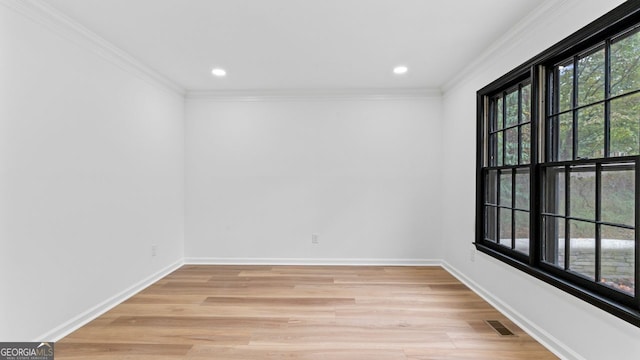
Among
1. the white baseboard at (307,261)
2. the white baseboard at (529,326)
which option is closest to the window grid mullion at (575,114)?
the white baseboard at (529,326)

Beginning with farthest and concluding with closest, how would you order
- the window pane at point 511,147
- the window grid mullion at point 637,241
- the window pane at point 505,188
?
the window pane at point 505,188 < the window pane at point 511,147 < the window grid mullion at point 637,241

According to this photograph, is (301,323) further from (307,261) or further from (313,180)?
(313,180)

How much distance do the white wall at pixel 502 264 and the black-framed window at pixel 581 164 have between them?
0.10 meters

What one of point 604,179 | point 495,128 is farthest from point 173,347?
point 495,128

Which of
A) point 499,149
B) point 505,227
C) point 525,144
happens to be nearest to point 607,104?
point 525,144

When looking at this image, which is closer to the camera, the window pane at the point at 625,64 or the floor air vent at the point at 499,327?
the window pane at the point at 625,64

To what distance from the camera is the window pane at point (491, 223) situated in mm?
2983

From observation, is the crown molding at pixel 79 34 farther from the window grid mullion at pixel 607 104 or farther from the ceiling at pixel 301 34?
the window grid mullion at pixel 607 104

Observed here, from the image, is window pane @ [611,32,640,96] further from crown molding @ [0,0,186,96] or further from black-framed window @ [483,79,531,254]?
crown molding @ [0,0,186,96]

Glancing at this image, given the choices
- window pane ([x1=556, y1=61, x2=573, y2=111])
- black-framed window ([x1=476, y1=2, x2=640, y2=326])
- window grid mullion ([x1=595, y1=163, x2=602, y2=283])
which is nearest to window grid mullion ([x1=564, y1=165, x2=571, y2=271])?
black-framed window ([x1=476, y1=2, x2=640, y2=326])

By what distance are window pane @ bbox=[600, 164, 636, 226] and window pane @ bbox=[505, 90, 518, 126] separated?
1048 millimetres

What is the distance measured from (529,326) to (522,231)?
0.75 meters

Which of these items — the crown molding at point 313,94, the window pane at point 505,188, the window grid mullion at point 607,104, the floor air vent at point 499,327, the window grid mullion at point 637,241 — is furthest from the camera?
the crown molding at point 313,94

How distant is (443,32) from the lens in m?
2.49
